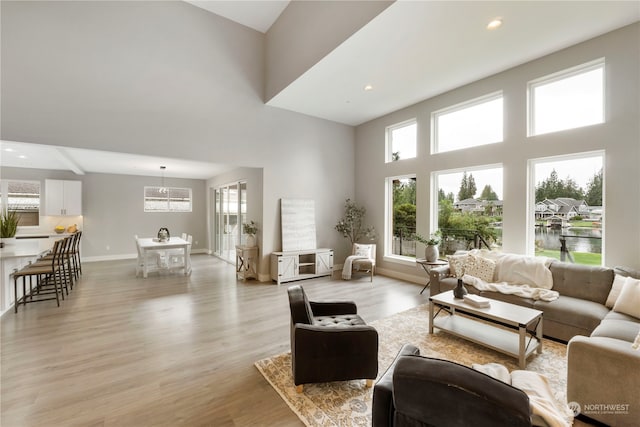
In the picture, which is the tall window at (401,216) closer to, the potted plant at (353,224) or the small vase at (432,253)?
the potted plant at (353,224)

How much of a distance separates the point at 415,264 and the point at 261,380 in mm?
4092

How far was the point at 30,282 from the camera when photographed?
4.61 metres

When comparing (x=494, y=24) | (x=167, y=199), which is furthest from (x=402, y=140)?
(x=167, y=199)

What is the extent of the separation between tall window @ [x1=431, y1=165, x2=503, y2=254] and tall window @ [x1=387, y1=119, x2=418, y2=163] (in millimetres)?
873

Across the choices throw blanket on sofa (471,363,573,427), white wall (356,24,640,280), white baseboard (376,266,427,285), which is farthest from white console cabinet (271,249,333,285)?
throw blanket on sofa (471,363,573,427)

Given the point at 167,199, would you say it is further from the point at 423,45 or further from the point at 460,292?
the point at 460,292

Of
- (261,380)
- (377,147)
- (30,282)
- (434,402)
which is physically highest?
(377,147)

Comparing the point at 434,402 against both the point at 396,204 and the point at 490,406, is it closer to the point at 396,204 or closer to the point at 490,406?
the point at 490,406

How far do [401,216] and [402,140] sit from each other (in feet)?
5.73

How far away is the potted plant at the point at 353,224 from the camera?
6.67m

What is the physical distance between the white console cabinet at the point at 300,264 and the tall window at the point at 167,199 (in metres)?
5.43

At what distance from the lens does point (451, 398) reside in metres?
1.08

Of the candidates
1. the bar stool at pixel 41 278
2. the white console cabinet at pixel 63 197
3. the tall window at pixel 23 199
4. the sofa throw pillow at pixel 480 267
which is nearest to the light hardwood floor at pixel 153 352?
the bar stool at pixel 41 278

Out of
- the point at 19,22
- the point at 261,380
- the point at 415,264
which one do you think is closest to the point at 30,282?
the point at 19,22
